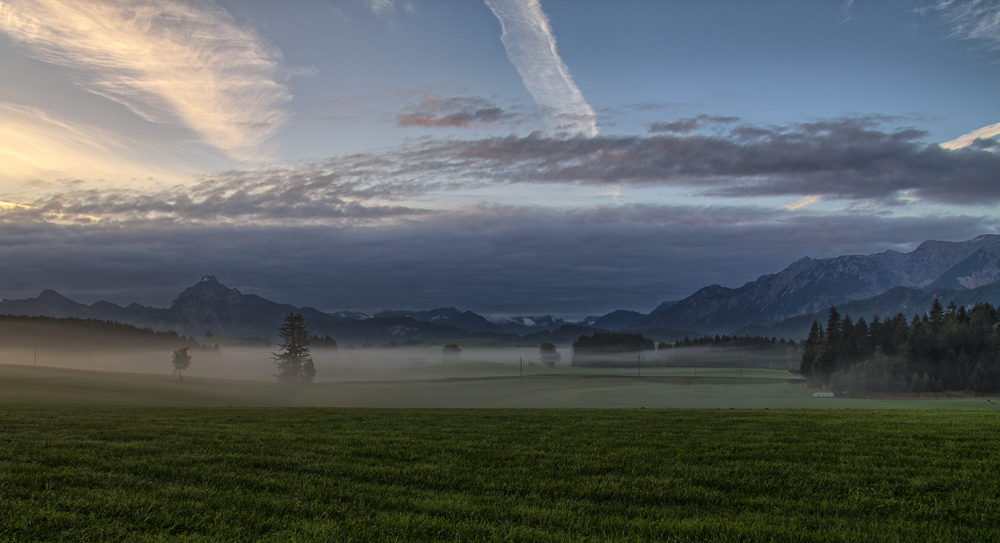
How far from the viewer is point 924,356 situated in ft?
349

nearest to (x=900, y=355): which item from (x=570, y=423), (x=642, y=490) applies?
(x=570, y=423)

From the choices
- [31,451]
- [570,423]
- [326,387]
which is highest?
[31,451]

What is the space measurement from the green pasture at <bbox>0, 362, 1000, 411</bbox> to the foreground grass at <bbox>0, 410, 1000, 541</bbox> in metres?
62.6

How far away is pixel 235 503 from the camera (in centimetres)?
830

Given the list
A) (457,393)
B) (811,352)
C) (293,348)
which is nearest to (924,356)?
(811,352)

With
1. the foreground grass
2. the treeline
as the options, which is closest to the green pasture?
the treeline

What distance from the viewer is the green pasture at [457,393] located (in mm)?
78938

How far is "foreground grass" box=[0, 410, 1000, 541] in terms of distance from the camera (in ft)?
23.7

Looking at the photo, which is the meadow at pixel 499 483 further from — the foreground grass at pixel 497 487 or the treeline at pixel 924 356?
the treeline at pixel 924 356

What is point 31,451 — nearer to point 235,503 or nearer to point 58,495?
point 58,495

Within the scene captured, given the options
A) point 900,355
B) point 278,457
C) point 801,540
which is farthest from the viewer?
point 900,355

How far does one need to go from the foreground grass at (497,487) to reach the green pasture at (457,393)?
62572mm

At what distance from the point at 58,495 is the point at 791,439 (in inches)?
641

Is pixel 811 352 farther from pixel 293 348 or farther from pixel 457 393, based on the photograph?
pixel 293 348
